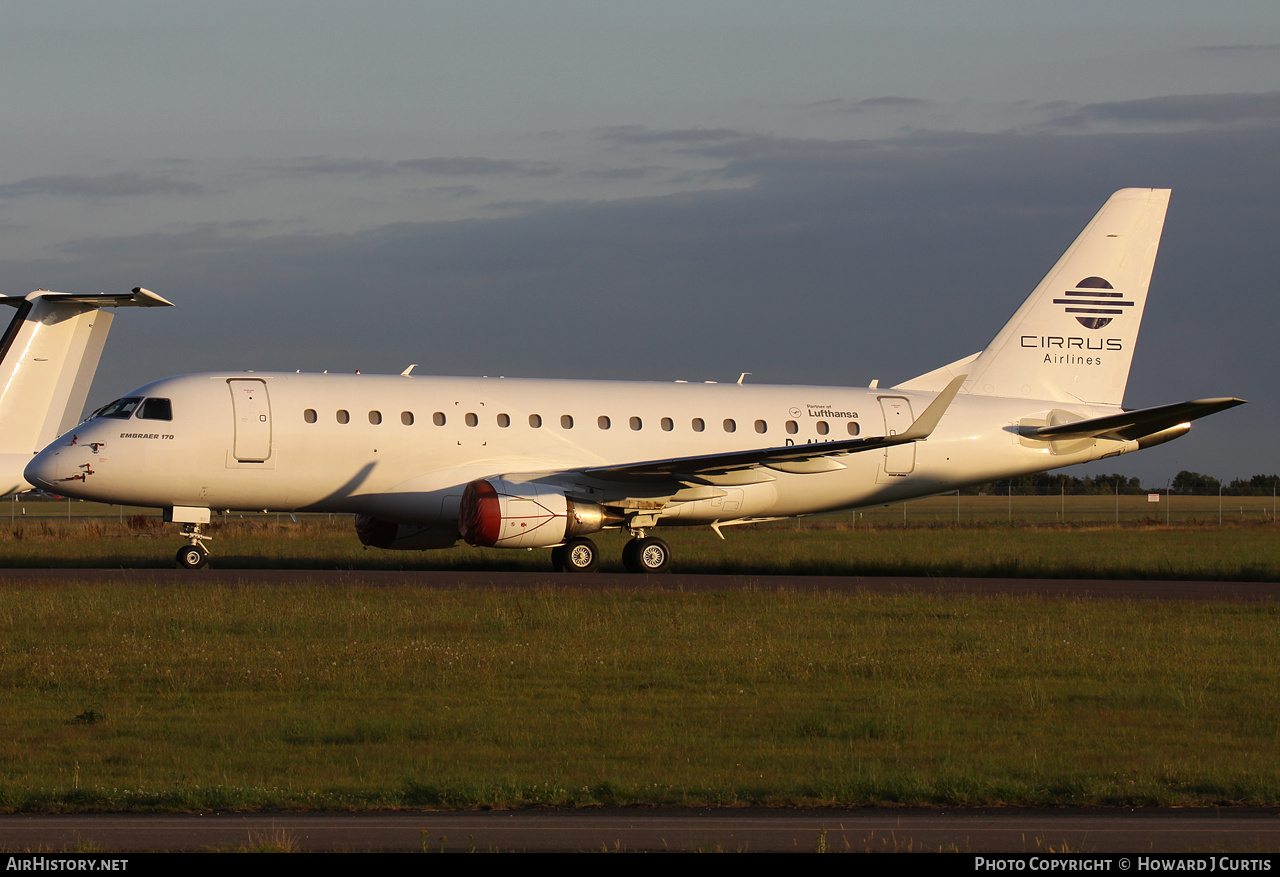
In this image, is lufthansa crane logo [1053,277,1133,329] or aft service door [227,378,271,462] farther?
lufthansa crane logo [1053,277,1133,329]

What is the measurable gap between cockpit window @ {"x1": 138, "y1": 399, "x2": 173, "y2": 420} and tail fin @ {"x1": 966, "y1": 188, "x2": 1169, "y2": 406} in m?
18.4

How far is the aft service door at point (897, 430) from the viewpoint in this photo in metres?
32.4

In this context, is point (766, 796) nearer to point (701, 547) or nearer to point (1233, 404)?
point (1233, 404)

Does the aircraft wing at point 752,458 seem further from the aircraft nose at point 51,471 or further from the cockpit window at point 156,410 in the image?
the aircraft nose at point 51,471

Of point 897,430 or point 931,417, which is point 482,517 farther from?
point 897,430

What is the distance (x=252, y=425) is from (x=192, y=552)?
285 centimetres

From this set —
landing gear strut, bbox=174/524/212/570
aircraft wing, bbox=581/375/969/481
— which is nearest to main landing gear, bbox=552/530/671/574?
aircraft wing, bbox=581/375/969/481

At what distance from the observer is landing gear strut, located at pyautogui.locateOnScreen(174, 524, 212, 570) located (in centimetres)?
2802

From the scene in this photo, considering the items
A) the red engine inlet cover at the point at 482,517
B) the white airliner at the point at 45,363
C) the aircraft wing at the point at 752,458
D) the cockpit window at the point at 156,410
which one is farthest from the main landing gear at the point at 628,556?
the white airliner at the point at 45,363

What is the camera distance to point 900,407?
33.3 m

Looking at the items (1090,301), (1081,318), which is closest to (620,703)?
(1081,318)

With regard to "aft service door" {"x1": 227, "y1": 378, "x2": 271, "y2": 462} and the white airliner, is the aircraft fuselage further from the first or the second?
the white airliner

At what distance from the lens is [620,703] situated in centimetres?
1364

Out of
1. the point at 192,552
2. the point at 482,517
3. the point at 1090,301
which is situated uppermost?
the point at 1090,301
